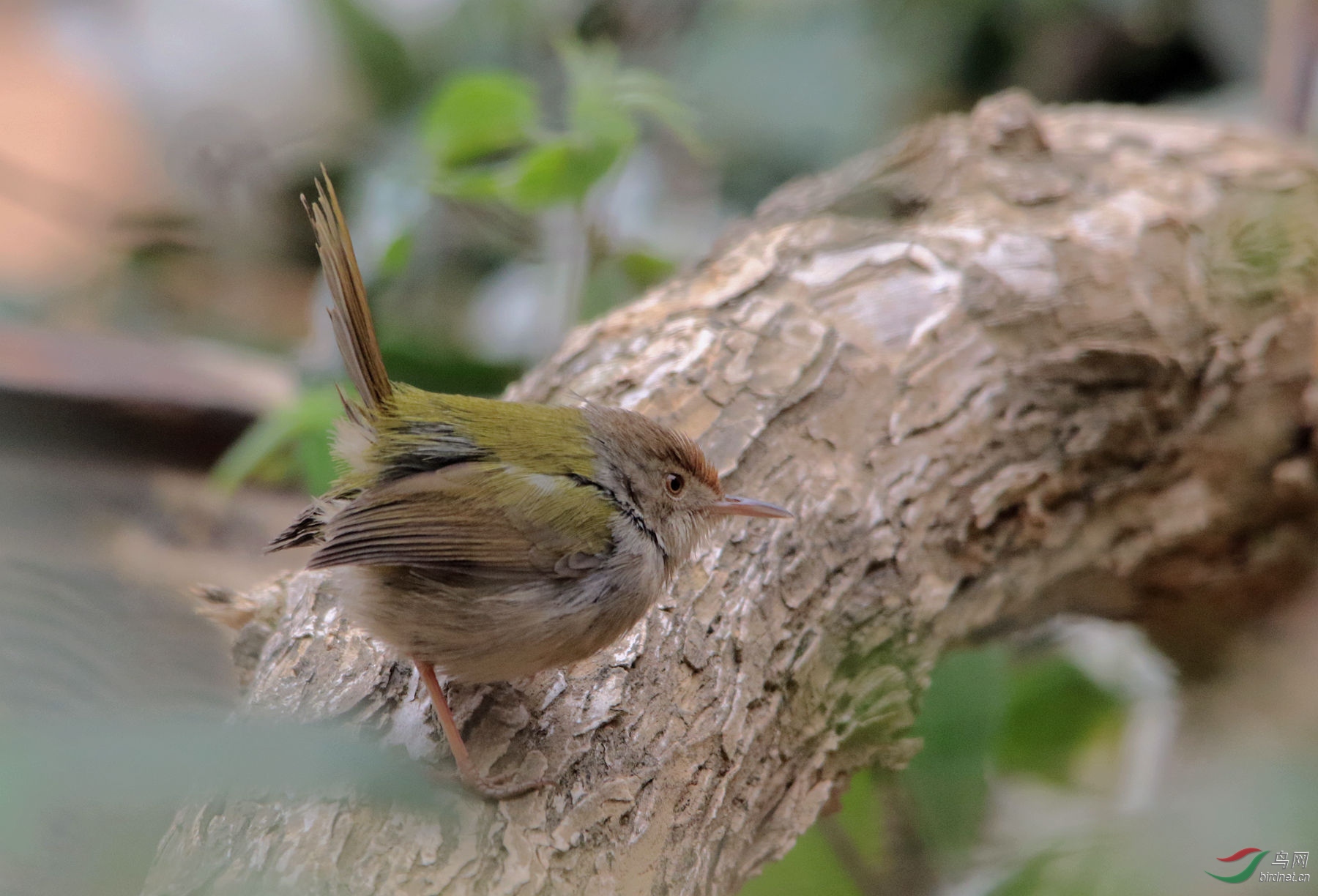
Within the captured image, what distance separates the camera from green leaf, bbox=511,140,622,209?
11.0ft

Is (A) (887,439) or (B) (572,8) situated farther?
(B) (572,8)

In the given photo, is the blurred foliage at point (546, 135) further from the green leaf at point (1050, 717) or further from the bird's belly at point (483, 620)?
the green leaf at point (1050, 717)

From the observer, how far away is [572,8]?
6438 mm

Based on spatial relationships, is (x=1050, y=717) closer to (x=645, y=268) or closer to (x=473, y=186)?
(x=645, y=268)

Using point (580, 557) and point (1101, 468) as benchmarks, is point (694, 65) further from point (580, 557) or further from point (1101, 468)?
point (580, 557)

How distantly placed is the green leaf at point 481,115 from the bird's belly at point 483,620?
6.65 ft

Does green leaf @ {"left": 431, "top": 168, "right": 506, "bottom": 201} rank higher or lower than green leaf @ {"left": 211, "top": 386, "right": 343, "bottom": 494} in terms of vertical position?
higher

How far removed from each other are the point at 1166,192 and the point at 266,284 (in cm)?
531

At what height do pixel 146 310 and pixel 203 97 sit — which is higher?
pixel 203 97

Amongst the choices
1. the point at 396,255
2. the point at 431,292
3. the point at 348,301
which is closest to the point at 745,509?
the point at 348,301

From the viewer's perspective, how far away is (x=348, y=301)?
7.45 feet

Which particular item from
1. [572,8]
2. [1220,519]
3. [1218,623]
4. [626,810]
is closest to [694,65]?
[572,8]

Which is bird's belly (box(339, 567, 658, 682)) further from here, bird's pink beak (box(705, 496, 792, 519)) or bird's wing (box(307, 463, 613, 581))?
bird's pink beak (box(705, 496, 792, 519))

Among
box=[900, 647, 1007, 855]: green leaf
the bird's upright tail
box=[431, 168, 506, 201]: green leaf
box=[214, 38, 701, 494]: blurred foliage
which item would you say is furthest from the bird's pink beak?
box=[431, 168, 506, 201]: green leaf
